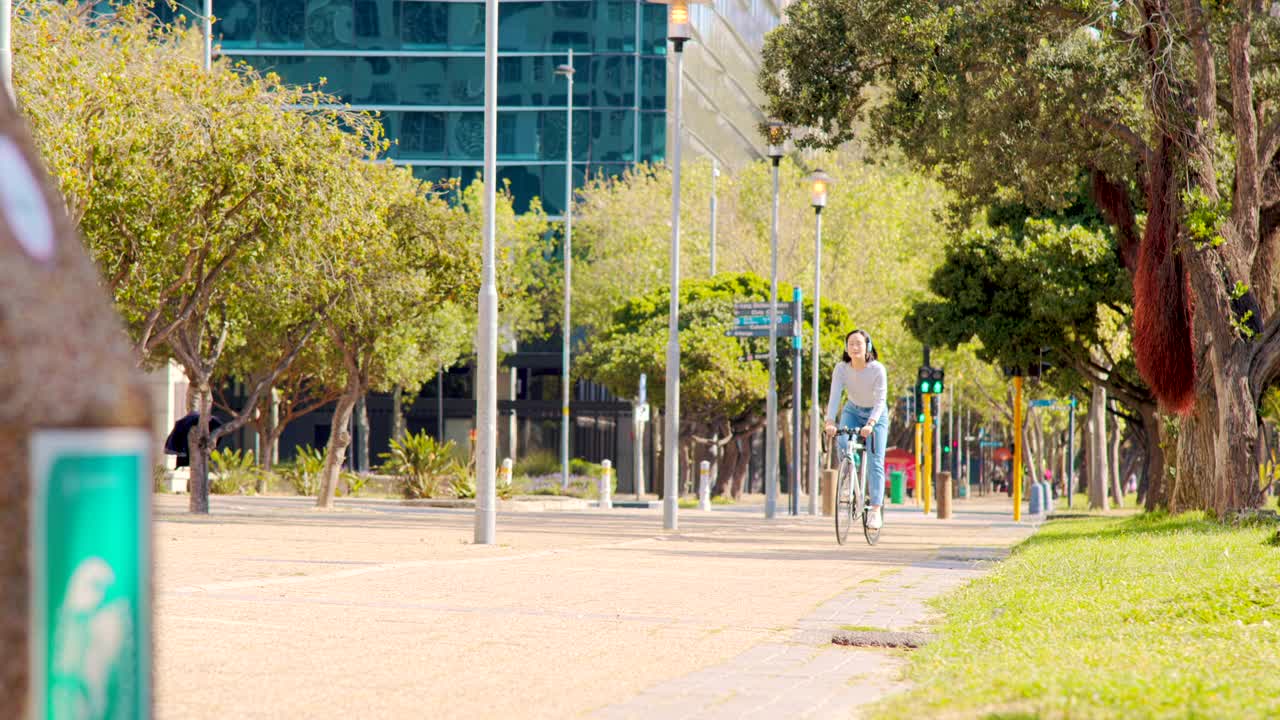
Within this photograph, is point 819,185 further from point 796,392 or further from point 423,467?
point 423,467

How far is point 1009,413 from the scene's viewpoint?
61656mm

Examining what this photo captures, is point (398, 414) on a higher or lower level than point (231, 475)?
higher

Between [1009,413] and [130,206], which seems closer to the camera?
[130,206]

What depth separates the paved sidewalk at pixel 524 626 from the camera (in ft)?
17.1

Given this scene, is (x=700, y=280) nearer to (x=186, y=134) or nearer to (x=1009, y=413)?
(x=1009, y=413)

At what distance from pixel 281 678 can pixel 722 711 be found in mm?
1665

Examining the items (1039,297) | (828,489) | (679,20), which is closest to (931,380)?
(828,489)

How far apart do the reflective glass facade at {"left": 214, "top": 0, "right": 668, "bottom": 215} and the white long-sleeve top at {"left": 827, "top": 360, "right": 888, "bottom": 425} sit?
166 feet

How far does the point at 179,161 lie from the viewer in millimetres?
20750

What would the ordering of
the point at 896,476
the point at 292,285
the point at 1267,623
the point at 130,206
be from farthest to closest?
the point at 896,476, the point at 292,285, the point at 130,206, the point at 1267,623

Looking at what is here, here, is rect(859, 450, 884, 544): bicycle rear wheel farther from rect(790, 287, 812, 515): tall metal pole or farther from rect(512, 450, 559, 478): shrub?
rect(512, 450, 559, 478): shrub

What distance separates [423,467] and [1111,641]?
30258mm

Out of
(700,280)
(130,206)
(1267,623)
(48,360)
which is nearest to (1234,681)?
(1267,623)

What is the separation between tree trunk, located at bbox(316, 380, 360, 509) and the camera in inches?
1099
